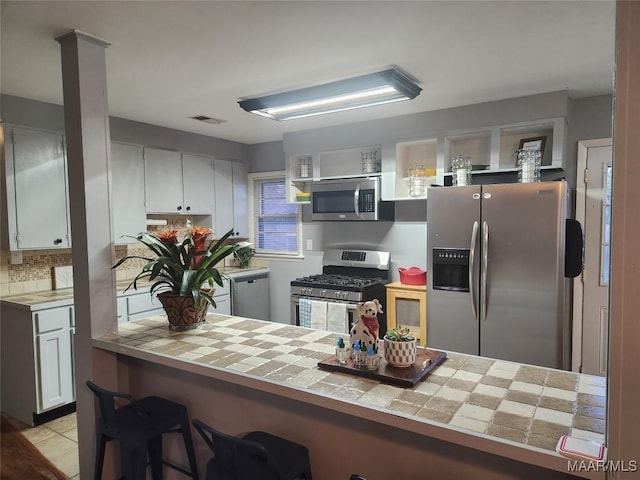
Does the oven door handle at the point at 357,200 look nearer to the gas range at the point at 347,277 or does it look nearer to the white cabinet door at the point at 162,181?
the gas range at the point at 347,277

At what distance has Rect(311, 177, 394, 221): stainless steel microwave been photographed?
4000 millimetres

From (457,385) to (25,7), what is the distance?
2.36m

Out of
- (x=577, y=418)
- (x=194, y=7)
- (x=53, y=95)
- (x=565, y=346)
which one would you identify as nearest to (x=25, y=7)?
(x=194, y=7)

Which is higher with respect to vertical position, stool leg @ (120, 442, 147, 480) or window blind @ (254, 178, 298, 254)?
window blind @ (254, 178, 298, 254)

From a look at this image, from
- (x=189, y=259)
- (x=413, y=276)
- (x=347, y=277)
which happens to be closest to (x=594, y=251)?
(x=413, y=276)

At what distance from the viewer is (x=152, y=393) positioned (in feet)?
7.49

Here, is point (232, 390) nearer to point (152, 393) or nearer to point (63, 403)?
point (152, 393)

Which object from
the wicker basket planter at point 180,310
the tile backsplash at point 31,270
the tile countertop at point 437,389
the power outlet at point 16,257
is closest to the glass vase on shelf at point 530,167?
the tile countertop at point 437,389

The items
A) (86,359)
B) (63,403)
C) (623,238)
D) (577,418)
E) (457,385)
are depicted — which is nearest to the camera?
(623,238)

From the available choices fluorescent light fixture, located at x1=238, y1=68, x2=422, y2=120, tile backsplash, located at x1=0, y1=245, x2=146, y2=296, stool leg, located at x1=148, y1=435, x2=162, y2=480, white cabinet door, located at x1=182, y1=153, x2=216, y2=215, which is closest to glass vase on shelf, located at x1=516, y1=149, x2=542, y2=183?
fluorescent light fixture, located at x1=238, y1=68, x2=422, y2=120

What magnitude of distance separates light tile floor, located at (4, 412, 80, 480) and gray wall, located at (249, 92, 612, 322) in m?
2.41

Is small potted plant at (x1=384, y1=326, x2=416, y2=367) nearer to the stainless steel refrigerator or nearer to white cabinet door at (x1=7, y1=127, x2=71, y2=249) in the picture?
the stainless steel refrigerator

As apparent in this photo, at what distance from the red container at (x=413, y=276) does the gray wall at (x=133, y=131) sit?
2486mm

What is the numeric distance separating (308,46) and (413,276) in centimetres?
229
